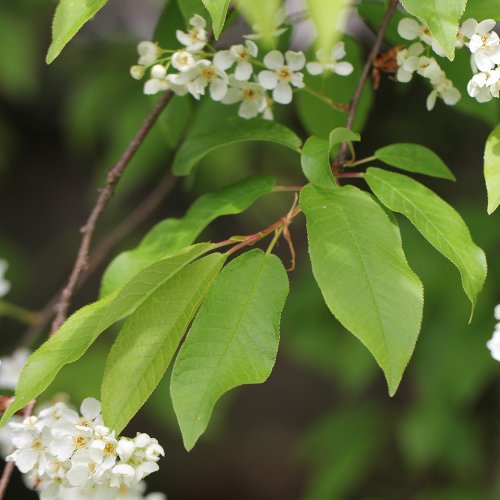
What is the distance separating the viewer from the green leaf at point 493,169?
3.10 ft

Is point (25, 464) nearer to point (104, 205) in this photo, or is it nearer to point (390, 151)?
point (104, 205)

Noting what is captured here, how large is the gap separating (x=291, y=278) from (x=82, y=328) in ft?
5.87

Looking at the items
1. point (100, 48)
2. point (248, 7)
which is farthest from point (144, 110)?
point (248, 7)

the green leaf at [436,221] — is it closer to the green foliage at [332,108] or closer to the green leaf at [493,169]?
the green leaf at [493,169]

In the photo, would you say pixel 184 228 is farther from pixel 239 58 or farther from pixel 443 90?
pixel 443 90

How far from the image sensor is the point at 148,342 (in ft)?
3.02

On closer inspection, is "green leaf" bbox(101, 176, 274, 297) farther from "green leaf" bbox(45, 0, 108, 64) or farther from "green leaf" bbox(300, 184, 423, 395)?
"green leaf" bbox(45, 0, 108, 64)

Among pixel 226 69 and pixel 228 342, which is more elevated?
pixel 226 69

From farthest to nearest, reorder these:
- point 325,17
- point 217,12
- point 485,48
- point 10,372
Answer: point 10,372, point 485,48, point 217,12, point 325,17

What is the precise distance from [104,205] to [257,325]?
37 centimetres

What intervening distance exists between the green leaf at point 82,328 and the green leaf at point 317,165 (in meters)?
0.15

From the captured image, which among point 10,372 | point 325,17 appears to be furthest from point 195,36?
point 10,372

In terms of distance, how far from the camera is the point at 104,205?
118cm

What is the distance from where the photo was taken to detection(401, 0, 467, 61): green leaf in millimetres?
879
